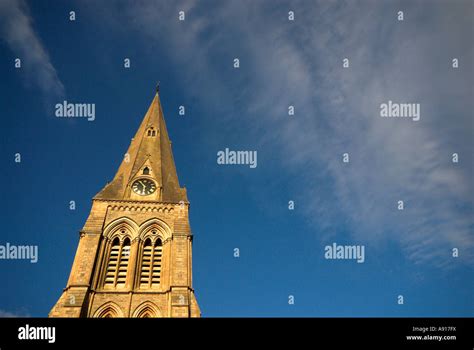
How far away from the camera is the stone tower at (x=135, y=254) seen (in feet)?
73.8

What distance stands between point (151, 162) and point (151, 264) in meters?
11.1

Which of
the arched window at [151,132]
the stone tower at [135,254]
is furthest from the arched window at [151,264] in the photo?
the arched window at [151,132]

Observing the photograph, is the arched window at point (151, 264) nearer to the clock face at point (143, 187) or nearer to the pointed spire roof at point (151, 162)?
the pointed spire roof at point (151, 162)

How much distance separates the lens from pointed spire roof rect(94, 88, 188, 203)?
30.4m

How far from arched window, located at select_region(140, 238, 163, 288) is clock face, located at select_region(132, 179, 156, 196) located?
4.81m

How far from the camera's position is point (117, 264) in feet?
83.1

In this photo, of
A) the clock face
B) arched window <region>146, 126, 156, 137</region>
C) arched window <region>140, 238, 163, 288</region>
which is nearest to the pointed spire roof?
arched window <region>146, 126, 156, 137</region>

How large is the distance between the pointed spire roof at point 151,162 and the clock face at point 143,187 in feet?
1.53

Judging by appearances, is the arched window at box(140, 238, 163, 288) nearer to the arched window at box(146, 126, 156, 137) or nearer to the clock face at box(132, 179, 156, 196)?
the clock face at box(132, 179, 156, 196)

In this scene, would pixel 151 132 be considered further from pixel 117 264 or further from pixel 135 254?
pixel 117 264

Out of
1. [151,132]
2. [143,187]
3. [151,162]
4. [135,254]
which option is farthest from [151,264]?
[151,132]
